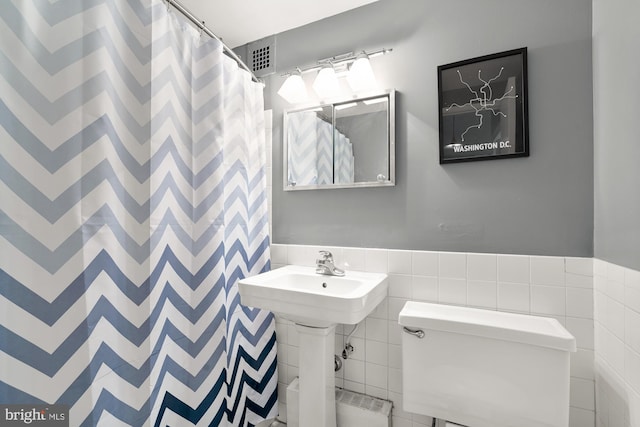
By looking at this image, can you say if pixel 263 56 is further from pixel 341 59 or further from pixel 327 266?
pixel 327 266

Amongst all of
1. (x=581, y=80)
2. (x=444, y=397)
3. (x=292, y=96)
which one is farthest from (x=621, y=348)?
(x=292, y=96)

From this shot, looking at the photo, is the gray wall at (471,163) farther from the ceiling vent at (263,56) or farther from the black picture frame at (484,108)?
the ceiling vent at (263,56)

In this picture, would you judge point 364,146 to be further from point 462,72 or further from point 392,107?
point 462,72

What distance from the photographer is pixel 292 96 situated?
1.63 m

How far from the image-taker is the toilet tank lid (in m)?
0.94

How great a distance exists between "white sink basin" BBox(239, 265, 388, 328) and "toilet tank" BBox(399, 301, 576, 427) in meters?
0.20

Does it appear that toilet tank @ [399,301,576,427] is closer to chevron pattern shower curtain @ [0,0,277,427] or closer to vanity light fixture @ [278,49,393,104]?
chevron pattern shower curtain @ [0,0,277,427]

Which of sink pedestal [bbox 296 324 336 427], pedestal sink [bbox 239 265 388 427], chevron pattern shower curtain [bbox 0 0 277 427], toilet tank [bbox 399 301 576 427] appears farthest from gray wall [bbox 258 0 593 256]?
chevron pattern shower curtain [bbox 0 0 277 427]

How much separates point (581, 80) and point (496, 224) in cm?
66

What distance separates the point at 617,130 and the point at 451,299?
874 millimetres

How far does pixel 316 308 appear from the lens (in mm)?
1090

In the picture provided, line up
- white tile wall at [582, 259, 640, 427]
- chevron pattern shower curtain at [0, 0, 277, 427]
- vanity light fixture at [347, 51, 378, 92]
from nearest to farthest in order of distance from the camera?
chevron pattern shower curtain at [0, 0, 277, 427] → white tile wall at [582, 259, 640, 427] → vanity light fixture at [347, 51, 378, 92]

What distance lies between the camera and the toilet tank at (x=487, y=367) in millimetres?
938

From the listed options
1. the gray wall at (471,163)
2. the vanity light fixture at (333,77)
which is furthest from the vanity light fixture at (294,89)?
the gray wall at (471,163)
